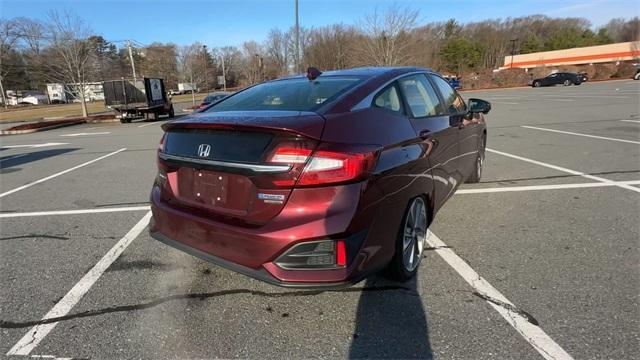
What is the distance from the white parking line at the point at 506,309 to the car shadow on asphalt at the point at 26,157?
9.13m

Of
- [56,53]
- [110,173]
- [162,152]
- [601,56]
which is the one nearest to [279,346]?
[162,152]

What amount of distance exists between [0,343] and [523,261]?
377cm

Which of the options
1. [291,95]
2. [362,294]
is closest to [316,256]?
[362,294]

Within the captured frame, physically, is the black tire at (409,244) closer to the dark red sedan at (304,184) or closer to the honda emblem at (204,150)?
the dark red sedan at (304,184)

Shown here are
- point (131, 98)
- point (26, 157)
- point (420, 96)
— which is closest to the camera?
point (420, 96)

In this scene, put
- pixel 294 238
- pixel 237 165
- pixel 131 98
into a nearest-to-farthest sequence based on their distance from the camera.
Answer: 1. pixel 294 238
2. pixel 237 165
3. pixel 131 98

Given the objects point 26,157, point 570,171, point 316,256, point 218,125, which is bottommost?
point 570,171

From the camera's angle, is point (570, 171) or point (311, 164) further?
point (570, 171)

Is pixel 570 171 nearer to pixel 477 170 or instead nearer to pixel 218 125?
pixel 477 170

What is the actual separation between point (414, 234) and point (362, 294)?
0.62 metres

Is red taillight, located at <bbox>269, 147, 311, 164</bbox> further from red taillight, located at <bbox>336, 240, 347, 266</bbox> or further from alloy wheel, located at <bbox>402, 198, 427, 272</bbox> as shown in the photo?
alloy wheel, located at <bbox>402, 198, 427, 272</bbox>

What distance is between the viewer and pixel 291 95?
3076 mm

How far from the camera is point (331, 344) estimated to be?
2.40 metres

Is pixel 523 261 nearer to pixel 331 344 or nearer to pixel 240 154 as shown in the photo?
pixel 331 344
